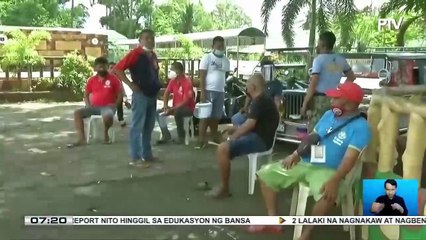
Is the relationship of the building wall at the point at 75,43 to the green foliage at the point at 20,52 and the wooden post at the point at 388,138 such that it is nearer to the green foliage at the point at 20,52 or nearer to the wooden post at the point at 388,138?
the green foliage at the point at 20,52

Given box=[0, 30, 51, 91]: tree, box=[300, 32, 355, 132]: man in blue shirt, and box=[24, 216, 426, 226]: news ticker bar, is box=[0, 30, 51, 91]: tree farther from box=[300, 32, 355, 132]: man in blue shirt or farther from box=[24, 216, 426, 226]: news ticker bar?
box=[24, 216, 426, 226]: news ticker bar

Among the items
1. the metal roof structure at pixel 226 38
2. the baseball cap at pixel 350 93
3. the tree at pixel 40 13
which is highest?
the tree at pixel 40 13

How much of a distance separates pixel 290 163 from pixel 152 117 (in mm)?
3009

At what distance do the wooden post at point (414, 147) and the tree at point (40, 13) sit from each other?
28.5 ft

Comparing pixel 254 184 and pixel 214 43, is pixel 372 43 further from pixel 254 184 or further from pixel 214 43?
pixel 254 184

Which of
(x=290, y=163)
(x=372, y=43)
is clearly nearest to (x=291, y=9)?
(x=290, y=163)

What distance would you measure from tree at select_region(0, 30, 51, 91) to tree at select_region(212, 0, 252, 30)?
16.6 ft

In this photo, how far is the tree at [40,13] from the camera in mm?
11078

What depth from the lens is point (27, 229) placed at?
4188mm

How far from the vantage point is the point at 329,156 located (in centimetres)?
375

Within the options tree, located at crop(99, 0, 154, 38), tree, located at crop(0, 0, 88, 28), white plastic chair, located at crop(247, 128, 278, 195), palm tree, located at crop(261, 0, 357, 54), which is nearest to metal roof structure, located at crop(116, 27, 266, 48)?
tree, located at crop(99, 0, 154, 38)

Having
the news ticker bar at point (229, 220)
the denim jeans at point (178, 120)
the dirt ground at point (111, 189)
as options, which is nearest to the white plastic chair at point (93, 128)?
the dirt ground at point (111, 189)

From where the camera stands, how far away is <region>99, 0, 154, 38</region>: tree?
13.6 metres

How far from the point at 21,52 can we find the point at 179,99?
801 centimetres
